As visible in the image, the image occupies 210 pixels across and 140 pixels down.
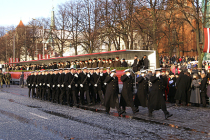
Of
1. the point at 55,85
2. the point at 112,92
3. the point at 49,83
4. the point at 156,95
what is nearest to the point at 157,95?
the point at 156,95

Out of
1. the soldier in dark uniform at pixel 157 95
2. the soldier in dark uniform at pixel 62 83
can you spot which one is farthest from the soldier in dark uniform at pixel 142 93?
the soldier in dark uniform at pixel 62 83

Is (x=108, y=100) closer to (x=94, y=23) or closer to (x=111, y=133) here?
(x=111, y=133)

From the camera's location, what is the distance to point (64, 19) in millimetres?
42969

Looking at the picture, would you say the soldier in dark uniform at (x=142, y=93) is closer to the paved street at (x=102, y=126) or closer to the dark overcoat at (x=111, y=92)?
the paved street at (x=102, y=126)

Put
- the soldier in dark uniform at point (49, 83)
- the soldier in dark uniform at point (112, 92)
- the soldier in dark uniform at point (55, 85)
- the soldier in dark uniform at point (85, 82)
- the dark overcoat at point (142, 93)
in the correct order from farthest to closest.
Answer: the soldier in dark uniform at point (49, 83)
the soldier in dark uniform at point (55, 85)
the soldier in dark uniform at point (85, 82)
the dark overcoat at point (142, 93)
the soldier in dark uniform at point (112, 92)

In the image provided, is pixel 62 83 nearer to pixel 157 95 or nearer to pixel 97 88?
pixel 97 88

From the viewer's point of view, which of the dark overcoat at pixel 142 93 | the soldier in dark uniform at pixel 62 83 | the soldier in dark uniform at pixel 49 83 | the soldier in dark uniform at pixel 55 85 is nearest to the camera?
the dark overcoat at pixel 142 93

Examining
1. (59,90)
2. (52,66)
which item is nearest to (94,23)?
(52,66)

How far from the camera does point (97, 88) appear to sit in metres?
14.4

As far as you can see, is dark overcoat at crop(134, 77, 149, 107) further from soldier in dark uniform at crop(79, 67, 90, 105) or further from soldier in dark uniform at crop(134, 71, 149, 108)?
soldier in dark uniform at crop(79, 67, 90, 105)

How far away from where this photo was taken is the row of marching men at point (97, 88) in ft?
32.9

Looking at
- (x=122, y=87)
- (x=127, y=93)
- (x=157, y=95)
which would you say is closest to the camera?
(x=157, y=95)

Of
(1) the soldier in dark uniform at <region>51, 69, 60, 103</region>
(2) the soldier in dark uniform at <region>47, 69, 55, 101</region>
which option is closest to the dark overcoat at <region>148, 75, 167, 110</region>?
(1) the soldier in dark uniform at <region>51, 69, 60, 103</region>

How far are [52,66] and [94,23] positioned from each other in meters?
11.4
